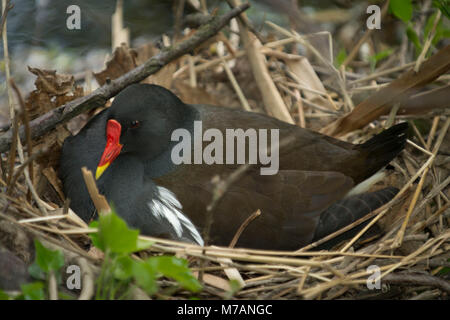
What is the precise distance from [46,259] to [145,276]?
0.36 meters

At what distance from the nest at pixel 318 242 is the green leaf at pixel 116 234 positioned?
0.68 feet

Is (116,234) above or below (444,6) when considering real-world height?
below

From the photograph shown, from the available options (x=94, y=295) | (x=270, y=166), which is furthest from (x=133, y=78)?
(x=94, y=295)

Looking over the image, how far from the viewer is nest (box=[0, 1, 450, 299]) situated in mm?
1975

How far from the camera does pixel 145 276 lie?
1.51 m

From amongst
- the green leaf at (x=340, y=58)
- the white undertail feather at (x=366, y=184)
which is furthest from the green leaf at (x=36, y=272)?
the green leaf at (x=340, y=58)

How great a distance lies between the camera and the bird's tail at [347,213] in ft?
7.79

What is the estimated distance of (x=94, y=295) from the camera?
1.72m

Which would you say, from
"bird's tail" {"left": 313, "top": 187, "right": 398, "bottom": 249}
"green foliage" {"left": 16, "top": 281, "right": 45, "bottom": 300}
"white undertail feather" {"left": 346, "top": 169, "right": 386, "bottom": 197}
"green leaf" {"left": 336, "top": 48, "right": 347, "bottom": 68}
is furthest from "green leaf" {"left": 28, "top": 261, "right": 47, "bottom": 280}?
"green leaf" {"left": 336, "top": 48, "right": 347, "bottom": 68}

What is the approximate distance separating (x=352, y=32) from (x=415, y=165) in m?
1.61

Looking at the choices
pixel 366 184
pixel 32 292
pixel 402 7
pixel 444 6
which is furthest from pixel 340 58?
pixel 32 292

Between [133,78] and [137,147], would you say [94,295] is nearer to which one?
[137,147]

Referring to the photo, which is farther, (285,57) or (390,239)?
(285,57)

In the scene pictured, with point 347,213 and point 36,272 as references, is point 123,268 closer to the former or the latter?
point 36,272
